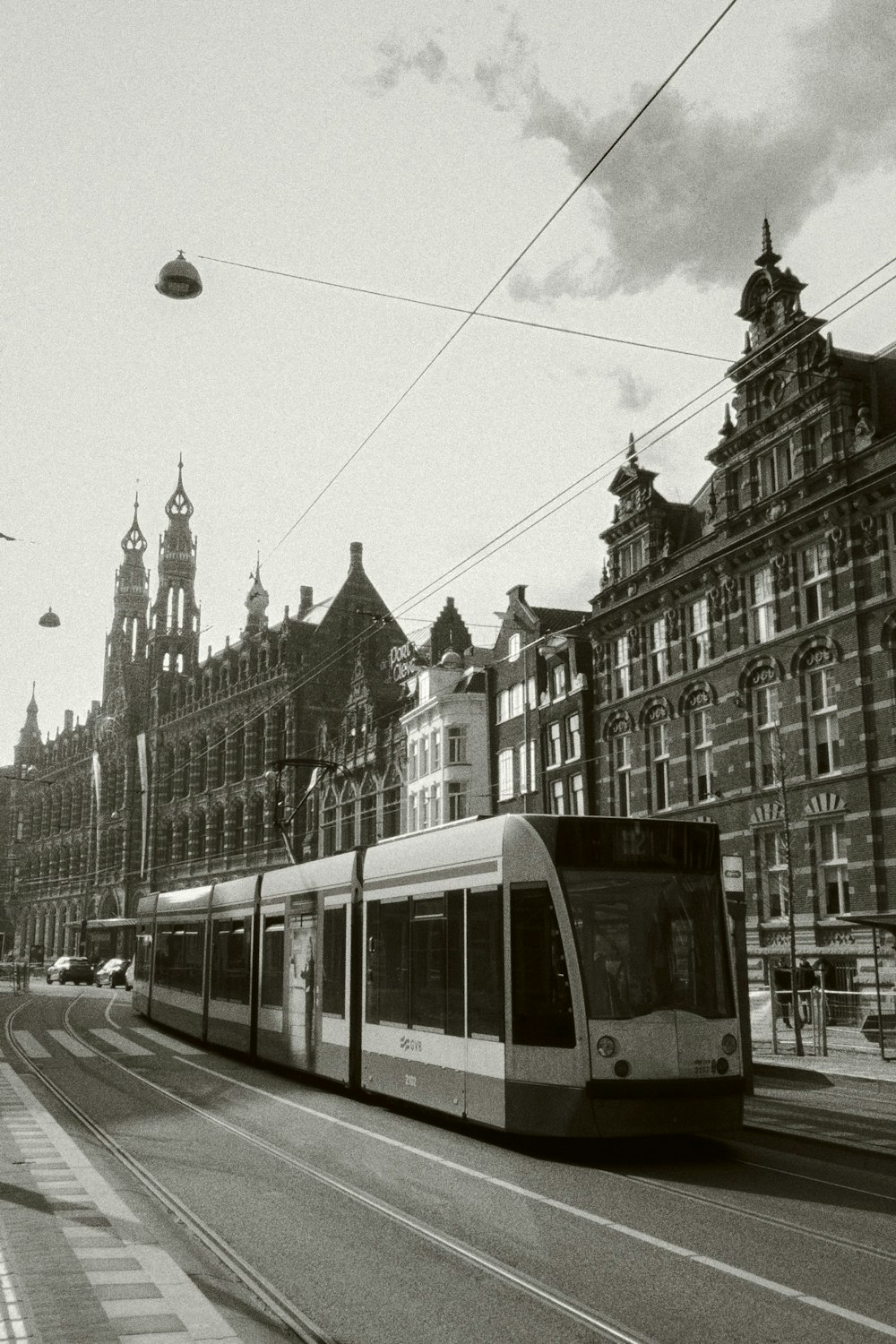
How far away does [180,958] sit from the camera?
25.4m

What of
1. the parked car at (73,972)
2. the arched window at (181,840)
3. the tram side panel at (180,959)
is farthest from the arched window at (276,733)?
the tram side panel at (180,959)

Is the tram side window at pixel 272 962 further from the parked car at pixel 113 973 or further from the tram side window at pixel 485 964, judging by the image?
the parked car at pixel 113 973

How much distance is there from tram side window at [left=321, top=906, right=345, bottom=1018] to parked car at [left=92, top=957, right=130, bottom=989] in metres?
44.5

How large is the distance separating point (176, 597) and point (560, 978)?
279ft

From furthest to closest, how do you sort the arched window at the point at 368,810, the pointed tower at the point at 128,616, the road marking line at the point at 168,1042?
the pointed tower at the point at 128,616, the arched window at the point at 368,810, the road marking line at the point at 168,1042

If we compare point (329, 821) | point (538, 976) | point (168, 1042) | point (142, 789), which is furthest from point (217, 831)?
point (538, 976)

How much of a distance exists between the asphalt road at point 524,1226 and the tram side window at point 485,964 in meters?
1.11

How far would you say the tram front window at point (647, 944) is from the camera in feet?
35.1

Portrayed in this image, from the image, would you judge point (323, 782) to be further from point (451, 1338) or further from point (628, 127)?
point (451, 1338)

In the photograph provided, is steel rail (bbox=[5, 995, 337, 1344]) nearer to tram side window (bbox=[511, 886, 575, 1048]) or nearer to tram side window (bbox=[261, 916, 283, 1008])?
tram side window (bbox=[511, 886, 575, 1048])

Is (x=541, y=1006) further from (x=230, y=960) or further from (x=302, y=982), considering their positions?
(x=230, y=960)

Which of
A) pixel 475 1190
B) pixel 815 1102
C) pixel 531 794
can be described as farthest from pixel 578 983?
pixel 531 794

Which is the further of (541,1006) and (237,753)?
(237,753)

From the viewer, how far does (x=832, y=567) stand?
29734 mm
